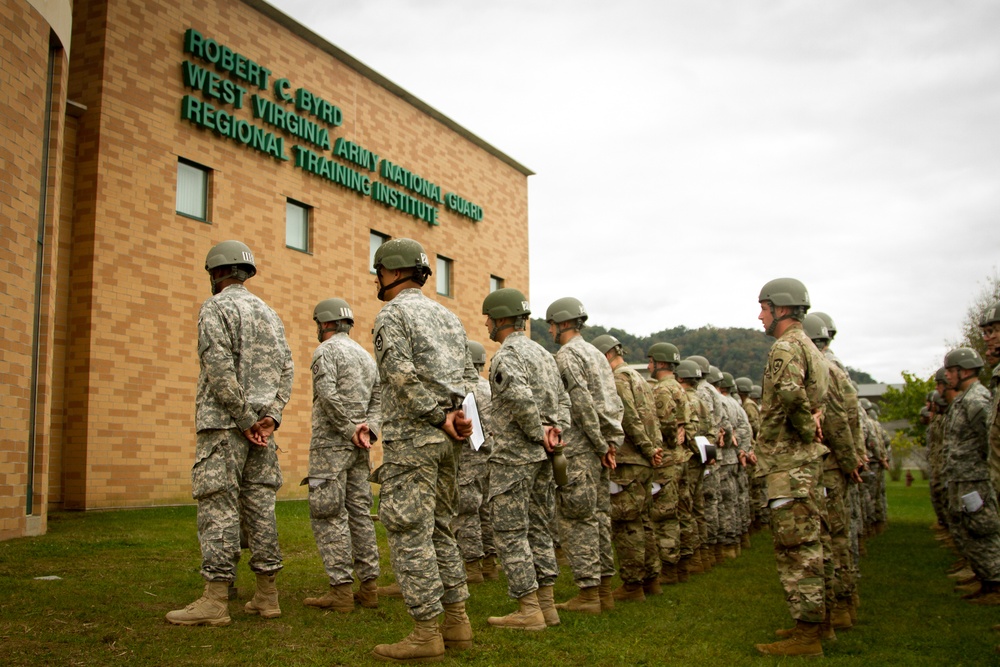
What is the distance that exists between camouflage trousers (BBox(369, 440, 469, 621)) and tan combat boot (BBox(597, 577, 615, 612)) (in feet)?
7.35

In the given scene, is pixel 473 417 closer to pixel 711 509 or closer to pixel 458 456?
pixel 458 456

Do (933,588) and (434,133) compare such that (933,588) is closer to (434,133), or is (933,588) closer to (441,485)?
(441,485)

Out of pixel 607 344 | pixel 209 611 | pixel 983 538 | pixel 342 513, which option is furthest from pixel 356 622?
pixel 983 538

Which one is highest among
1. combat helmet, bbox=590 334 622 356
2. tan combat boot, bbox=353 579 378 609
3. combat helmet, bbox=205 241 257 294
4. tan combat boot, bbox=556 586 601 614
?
combat helmet, bbox=205 241 257 294

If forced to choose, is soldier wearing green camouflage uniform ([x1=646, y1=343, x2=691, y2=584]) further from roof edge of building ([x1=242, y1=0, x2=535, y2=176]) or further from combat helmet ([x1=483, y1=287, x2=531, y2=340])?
roof edge of building ([x1=242, y1=0, x2=535, y2=176])

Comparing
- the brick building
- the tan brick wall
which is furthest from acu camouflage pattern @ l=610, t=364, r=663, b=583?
the tan brick wall

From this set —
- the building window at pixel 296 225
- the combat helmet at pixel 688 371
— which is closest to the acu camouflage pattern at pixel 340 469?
the combat helmet at pixel 688 371

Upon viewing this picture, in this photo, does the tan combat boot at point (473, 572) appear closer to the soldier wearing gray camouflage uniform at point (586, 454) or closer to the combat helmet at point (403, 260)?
the soldier wearing gray camouflage uniform at point (586, 454)

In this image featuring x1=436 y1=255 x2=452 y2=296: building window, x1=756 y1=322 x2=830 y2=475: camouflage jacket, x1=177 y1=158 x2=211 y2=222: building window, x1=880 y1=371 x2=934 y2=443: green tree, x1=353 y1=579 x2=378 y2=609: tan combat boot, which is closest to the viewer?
x1=756 y1=322 x2=830 y2=475: camouflage jacket

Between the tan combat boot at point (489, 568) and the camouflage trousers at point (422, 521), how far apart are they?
3480 mm

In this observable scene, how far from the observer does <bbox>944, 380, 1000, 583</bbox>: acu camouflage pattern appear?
8.05m

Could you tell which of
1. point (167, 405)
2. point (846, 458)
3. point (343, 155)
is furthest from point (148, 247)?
point (846, 458)

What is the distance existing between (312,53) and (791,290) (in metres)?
16.2

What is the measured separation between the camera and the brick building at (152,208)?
9.58 metres
